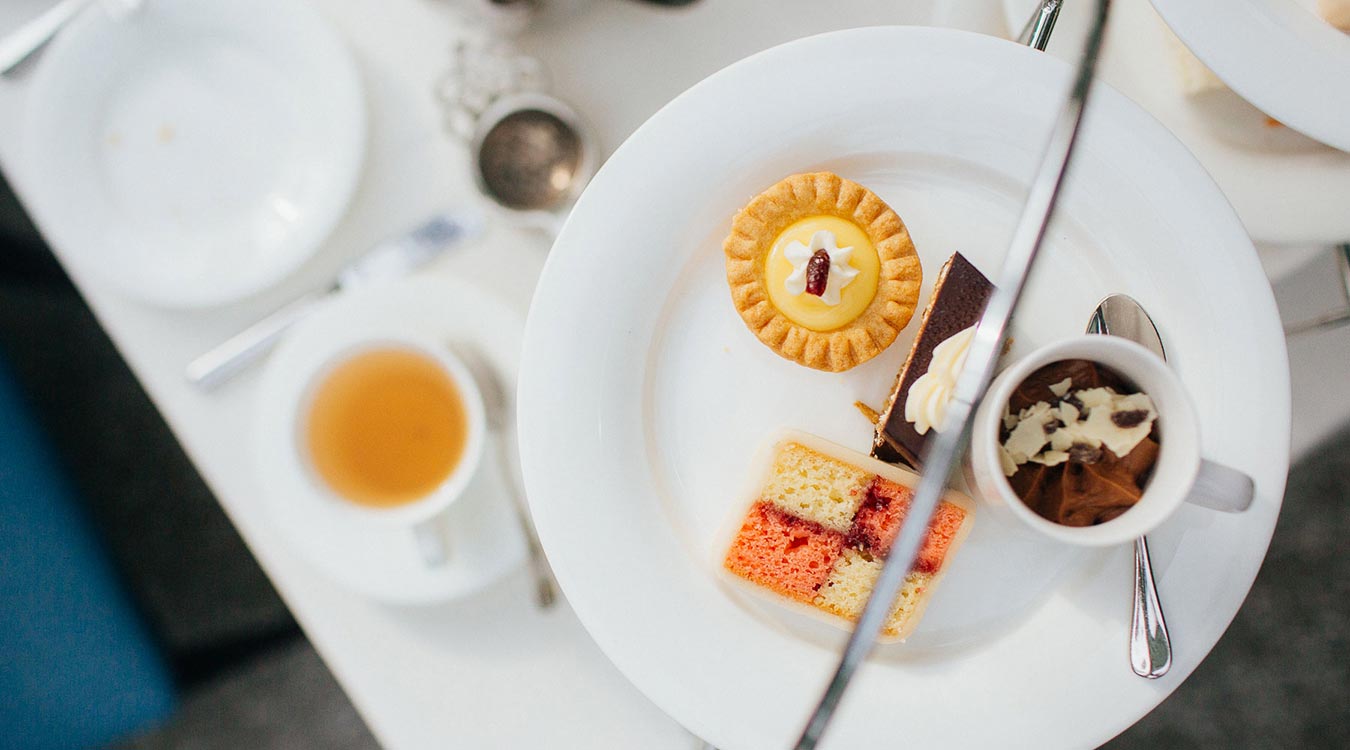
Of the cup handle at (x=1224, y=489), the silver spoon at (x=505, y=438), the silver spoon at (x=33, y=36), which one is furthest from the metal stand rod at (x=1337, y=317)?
the silver spoon at (x=33, y=36)

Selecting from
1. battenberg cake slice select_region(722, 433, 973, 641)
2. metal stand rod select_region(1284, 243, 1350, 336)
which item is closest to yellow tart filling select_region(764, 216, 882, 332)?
battenberg cake slice select_region(722, 433, 973, 641)

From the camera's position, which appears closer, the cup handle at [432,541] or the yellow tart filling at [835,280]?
the yellow tart filling at [835,280]

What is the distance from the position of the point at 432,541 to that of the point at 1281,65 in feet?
2.74

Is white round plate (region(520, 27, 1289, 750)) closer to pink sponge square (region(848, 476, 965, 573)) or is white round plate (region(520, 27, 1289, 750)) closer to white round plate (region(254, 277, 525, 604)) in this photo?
pink sponge square (region(848, 476, 965, 573))

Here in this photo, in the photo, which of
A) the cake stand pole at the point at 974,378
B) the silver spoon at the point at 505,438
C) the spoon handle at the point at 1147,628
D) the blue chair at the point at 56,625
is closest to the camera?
the cake stand pole at the point at 974,378

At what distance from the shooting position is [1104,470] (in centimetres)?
62

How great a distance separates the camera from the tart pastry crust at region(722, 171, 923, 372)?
29.3 inches

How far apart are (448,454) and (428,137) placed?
36cm

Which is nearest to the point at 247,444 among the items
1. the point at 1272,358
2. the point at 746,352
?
the point at 746,352

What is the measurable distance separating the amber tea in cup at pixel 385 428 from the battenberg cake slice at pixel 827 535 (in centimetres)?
36

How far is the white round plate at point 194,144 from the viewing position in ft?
3.08

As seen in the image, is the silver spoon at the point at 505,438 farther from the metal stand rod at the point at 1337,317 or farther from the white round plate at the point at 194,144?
the metal stand rod at the point at 1337,317

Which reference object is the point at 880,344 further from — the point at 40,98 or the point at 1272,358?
the point at 40,98

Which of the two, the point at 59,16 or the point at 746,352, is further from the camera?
the point at 59,16
